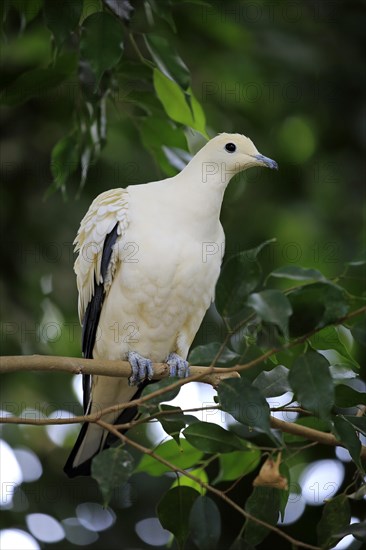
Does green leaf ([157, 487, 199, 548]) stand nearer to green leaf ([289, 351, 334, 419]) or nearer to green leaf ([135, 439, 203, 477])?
green leaf ([135, 439, 203, 477])

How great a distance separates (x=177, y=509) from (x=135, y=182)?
2.69 meters

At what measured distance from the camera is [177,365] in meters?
3.16

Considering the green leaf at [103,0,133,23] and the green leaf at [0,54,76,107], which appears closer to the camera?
the green leaf at [103,0,133,23]

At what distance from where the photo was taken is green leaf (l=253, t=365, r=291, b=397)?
7.45ft

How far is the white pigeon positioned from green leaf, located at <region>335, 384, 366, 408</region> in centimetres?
72

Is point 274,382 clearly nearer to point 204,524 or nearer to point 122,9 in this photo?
point 204,524

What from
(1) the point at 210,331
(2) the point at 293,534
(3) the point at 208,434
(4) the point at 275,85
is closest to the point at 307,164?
(4) the point at 275,85

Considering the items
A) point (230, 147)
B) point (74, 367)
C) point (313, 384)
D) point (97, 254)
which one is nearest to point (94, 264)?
point (97, 254)

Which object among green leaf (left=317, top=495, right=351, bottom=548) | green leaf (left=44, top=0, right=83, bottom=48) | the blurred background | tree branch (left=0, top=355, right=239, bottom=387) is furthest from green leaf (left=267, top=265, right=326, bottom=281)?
the blurred background

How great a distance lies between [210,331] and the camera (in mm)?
4531

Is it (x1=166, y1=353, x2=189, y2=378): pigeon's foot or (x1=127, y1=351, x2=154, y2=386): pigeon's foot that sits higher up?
(x1=127, y1=351, x2=154, y2=386): pigeon's foot

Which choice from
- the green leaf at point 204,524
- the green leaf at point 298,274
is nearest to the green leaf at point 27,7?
the green leaf at point 298,274

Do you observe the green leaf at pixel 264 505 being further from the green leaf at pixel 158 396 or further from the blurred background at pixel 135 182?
the blurred background at pixel 135 182

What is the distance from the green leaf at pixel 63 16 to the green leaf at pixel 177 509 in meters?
1.27
